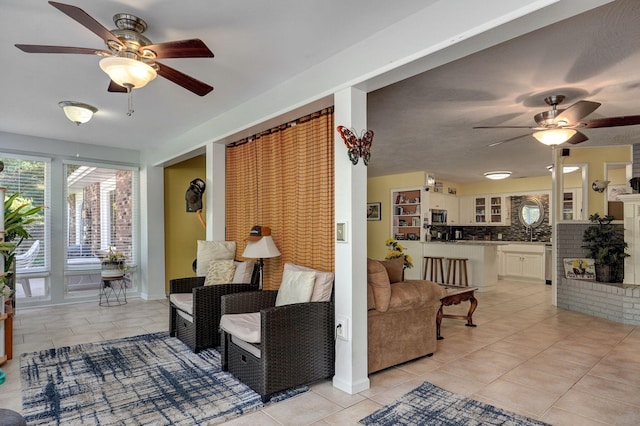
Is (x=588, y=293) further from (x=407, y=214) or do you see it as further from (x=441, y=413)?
(x=441, y=413)

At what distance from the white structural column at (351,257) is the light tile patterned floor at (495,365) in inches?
7.2

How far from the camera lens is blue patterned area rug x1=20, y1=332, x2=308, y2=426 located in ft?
8.00

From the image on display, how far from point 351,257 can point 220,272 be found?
196cm

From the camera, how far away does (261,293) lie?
11.5 feet

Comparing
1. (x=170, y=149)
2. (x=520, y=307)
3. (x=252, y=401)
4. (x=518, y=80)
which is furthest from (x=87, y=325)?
(x=520, y=307)

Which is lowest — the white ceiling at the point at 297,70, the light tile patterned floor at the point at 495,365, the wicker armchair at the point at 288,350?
the light tile patterned floor at the point at 495,365

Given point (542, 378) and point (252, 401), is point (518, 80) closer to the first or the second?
point (542, 378)

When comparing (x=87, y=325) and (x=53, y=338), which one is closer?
(x=53, y=338)

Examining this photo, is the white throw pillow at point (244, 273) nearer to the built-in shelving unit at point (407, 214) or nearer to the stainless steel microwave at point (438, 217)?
Result: the built-in shelving unit at point (407, 214)

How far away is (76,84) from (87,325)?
3041mm

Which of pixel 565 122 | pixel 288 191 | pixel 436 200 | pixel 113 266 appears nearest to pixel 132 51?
pixel 288 191

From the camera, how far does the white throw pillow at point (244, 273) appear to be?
4023mm

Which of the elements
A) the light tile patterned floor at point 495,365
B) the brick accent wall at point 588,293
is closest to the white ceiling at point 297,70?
the brick accent wall at point 588,293

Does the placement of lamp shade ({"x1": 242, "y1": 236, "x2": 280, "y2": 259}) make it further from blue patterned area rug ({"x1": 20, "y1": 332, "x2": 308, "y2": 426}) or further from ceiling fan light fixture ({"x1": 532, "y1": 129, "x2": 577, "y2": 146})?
ceiling fan light fixture ({"x1": 532, "y1": 129, "x2": 577, "y2": 146})
